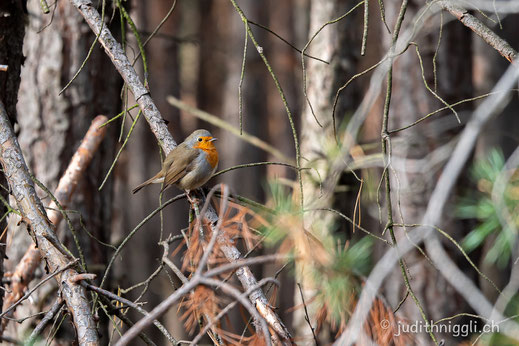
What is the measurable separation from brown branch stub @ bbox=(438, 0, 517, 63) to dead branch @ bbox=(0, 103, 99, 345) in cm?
143

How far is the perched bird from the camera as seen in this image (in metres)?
3.36

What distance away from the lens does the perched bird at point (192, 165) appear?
336cm

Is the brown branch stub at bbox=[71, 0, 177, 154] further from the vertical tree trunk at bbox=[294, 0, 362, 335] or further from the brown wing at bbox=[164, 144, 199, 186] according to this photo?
the vertical tree trunk at bbox=[294, 0, 362, 335]

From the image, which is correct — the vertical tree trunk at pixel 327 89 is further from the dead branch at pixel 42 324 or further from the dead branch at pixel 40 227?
the dead branch at pixel 42 324

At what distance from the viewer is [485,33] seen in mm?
1899

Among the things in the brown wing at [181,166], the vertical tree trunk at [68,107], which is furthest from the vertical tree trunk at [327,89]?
the vertical tree trunk at [68,107]

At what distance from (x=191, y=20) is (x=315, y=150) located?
14.2 meters

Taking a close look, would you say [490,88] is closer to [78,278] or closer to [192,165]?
[192,165]

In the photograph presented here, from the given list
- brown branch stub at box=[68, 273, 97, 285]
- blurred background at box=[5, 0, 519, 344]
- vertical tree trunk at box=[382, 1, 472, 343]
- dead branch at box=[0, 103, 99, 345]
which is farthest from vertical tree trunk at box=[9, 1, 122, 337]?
brown branch stub at box=[68, 273, 97, 285]

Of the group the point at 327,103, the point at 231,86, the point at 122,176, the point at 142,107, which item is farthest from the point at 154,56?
the point at 142,107

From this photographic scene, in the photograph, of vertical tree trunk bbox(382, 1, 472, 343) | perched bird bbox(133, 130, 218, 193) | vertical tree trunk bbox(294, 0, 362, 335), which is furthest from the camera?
vertical tree trunk bbox(294, 0, 362, 335)

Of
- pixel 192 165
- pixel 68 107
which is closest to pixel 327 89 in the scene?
pixel 192 165

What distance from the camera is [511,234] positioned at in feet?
9.53

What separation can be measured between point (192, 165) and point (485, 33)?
1996 millimetres
